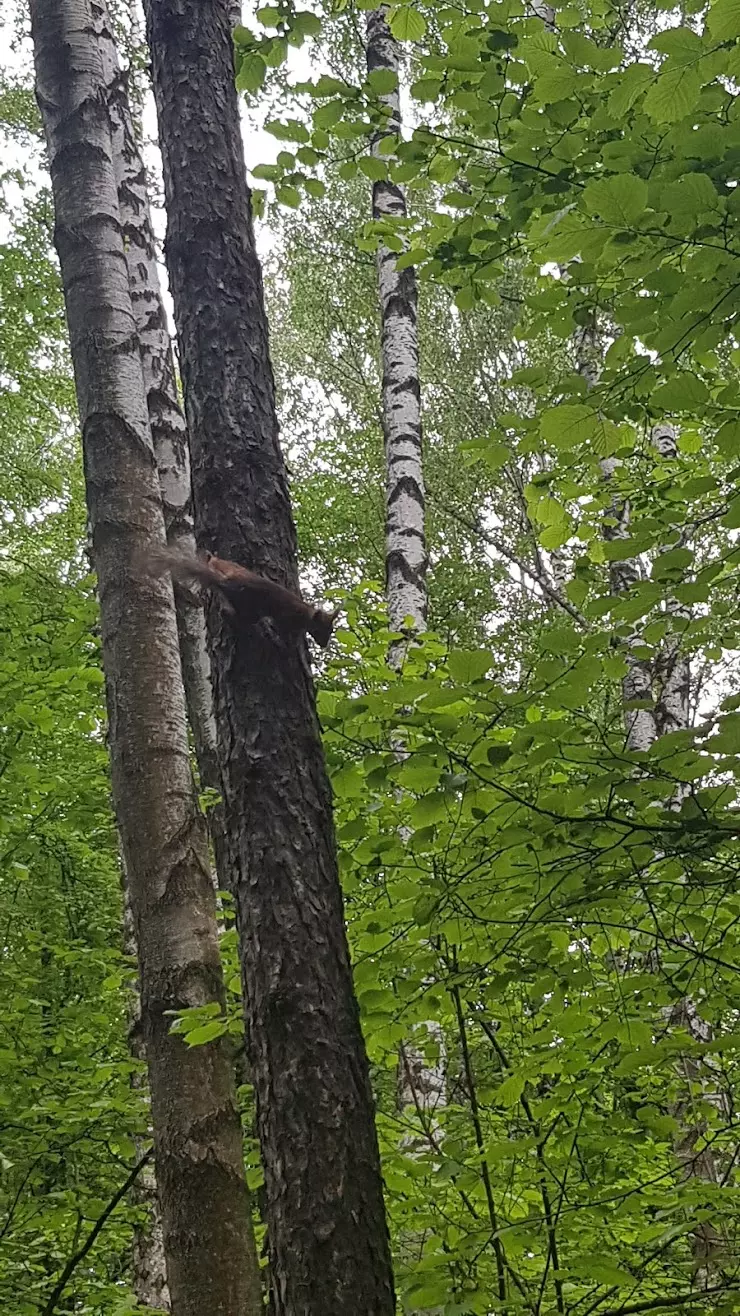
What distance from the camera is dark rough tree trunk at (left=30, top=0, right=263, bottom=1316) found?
5.96 feet

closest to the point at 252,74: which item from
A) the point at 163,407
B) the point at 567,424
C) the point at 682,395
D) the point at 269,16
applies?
the point at 269,16

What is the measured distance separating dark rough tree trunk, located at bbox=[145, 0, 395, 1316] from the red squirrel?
0.10ft

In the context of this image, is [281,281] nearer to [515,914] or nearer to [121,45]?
[121,45]

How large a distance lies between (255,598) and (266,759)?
28cm

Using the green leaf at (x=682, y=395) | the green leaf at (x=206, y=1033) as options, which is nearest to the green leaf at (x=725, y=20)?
the green leaf at (x=682, y=395)

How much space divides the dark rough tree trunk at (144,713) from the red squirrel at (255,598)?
510 mm

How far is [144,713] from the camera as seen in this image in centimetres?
210

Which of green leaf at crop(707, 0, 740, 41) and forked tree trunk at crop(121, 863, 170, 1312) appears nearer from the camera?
green leaf at crop(707, 0, 740, 41)

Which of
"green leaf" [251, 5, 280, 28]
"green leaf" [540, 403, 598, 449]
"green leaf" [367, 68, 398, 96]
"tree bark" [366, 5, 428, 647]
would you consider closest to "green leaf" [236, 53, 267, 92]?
"green leaf" [251, 5, 280, 28]

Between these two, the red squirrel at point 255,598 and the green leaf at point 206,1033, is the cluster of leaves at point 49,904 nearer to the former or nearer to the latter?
the green leaf at point 206,1033

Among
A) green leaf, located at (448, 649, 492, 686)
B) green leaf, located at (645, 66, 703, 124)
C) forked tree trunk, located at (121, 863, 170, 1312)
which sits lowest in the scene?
forked tree trunk, located at (121, 863, 170, 1312)

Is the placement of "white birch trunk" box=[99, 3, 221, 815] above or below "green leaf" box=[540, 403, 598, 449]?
above

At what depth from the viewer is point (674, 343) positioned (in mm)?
1822

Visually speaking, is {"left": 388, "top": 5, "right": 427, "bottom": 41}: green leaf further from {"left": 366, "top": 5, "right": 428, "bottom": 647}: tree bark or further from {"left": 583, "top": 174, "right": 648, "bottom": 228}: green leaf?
{"left": 366, "top": 5, "right": 428, "bottom": 647}: tree bark
